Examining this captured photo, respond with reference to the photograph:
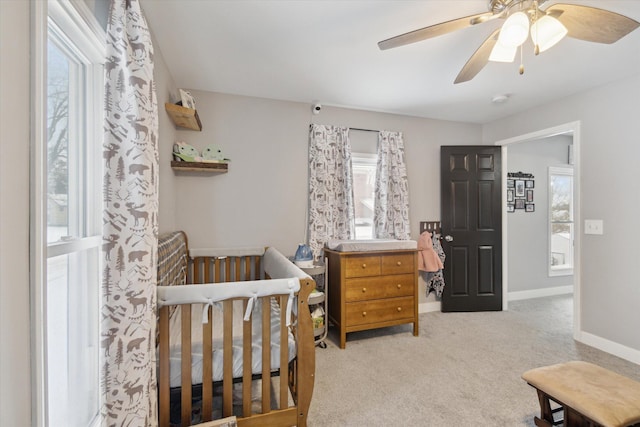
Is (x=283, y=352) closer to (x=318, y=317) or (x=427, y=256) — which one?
(x=318, y=317)

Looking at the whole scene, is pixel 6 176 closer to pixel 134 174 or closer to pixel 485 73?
pixel 134 174

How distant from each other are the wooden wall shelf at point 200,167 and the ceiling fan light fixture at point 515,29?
2110 millimetres

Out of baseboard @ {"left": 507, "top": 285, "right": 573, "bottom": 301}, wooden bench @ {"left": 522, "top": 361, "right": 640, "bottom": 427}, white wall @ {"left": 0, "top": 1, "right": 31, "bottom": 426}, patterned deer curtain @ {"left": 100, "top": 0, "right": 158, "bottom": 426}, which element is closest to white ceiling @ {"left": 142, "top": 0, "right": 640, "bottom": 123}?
patterned deer curtain @ {"left": 100, "top": 0, "right": 158, "bottom": 426}

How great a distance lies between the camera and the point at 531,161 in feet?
13.5

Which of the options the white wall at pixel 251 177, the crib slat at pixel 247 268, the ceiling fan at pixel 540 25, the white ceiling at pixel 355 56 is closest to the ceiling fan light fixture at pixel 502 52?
the ceiling fan at pixel 540 25

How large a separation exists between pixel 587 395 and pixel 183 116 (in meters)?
2.97

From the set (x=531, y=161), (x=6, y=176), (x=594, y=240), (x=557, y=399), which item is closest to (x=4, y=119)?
(x=6, y=176)

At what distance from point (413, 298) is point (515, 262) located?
2.22 metres

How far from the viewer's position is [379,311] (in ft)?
8.70

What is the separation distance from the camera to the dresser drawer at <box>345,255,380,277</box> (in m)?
2.54

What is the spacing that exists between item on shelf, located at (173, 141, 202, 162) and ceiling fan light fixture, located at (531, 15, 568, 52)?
2.40 metres

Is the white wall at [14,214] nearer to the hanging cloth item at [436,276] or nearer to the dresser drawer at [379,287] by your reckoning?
the dresser drawer at [379,287]

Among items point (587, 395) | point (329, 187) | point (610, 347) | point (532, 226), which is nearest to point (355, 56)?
point (329, 187)

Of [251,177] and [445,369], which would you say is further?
[251,177]
